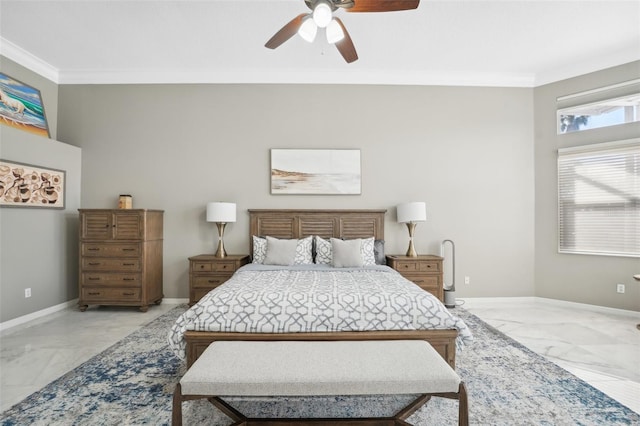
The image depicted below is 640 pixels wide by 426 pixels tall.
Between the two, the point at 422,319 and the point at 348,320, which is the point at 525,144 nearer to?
the point at 422,319

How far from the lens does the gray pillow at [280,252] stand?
144 inches

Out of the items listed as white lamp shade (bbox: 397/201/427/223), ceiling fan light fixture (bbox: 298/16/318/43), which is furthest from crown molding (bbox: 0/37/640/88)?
ceiling fan light fixture (bbox: 298/16/318/43)

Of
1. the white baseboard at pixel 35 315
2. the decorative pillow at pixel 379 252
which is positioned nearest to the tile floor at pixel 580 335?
the decorative pillow at pixel 379 252

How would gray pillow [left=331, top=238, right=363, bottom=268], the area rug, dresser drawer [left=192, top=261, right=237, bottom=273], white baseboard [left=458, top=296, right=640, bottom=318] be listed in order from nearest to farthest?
the area rug → gray pillow [left=331, top=238, right=363, bottom=268] → white baseboard [left=458, top=296, right=640, bottom=318] → dresser drawer [left=192, top=261, right=237, bottom=273]

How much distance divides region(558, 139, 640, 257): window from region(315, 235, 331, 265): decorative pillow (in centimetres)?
341

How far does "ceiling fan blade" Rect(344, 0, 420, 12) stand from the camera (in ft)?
6.72

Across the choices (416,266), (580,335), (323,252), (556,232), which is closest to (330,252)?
(323,252)

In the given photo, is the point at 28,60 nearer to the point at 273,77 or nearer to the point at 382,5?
the point at 273,77

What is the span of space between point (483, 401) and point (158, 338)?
3012 millimetres

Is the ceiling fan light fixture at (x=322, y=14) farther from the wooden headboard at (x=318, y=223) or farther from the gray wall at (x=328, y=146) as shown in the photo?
the wooden headboard at (x=318, y=223)

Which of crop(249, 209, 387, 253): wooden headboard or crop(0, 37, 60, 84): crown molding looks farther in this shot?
crop(249, 209, 387, 253): wooden headboard

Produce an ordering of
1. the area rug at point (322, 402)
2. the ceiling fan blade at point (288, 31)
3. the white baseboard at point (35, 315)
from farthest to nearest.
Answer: the white baseboard at point (35, 315)
the ceiling fan blade at point (288, 31)
the area rug at point (322, 402)

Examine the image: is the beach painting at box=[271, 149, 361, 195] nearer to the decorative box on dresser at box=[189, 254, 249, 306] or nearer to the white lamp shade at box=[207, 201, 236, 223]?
the white lamp shade at box=[207, 201, 236, 223]

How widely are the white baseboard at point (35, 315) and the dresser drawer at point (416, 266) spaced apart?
4.66m
